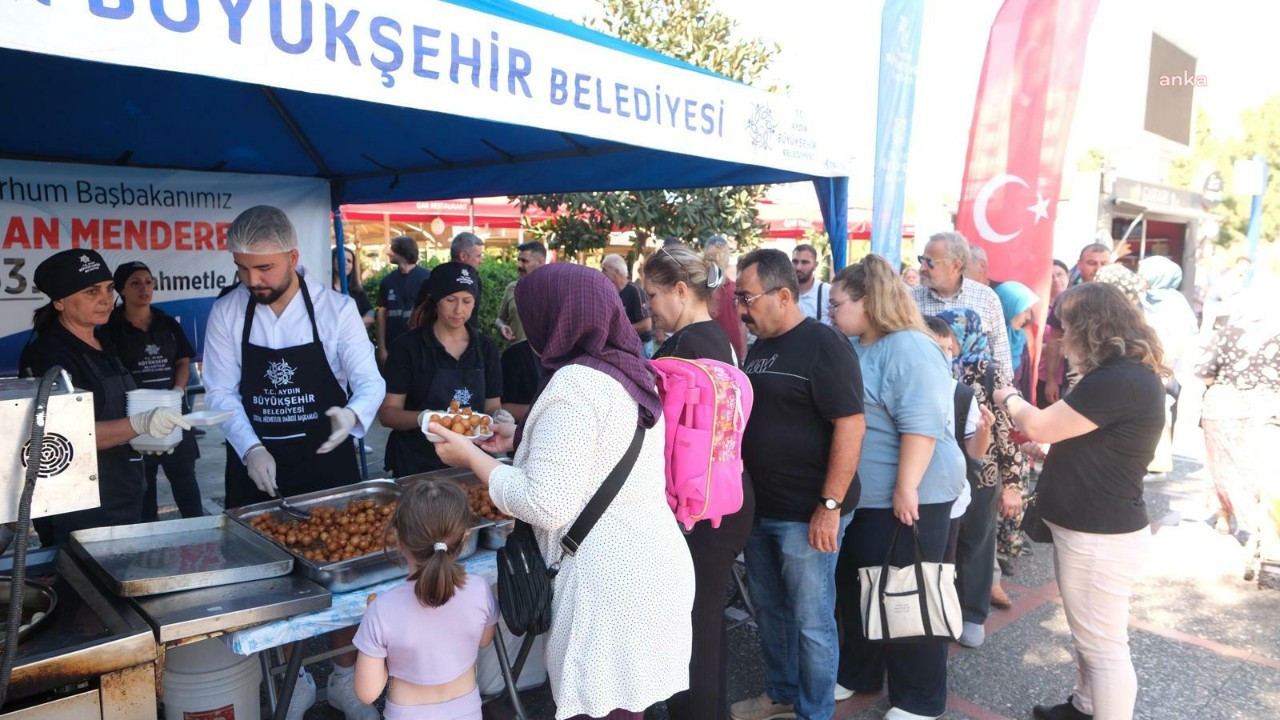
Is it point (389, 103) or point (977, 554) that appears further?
point (977, 554)

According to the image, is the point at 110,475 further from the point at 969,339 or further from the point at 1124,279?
the point at 1124,279

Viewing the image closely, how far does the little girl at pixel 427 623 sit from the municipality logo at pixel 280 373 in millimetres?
1212

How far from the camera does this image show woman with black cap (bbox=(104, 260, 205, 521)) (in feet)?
13.9

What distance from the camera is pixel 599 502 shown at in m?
1.83

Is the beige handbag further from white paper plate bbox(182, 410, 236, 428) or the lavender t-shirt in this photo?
white paper plate bbox(182, 410, 236, 428)

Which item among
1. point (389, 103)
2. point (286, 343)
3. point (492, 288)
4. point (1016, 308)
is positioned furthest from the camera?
point (492, 288)

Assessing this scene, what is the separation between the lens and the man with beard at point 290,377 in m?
2.78

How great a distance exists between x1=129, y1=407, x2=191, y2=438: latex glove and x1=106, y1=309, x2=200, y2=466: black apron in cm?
213

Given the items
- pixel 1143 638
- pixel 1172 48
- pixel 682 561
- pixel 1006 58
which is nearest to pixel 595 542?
pixel 682 561

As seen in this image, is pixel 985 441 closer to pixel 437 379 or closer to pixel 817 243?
pixel 437 379

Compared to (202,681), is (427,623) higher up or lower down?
higher up

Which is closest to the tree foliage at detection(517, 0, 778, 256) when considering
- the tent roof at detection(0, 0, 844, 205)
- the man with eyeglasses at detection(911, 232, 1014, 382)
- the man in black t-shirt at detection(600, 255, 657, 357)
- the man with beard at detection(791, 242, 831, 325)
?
the man in black t-shirt at detection(600, 255, 657, 357)

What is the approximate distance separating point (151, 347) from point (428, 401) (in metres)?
2.12

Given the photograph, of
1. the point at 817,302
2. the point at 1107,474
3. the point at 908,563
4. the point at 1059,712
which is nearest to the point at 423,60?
the point at 908,563
